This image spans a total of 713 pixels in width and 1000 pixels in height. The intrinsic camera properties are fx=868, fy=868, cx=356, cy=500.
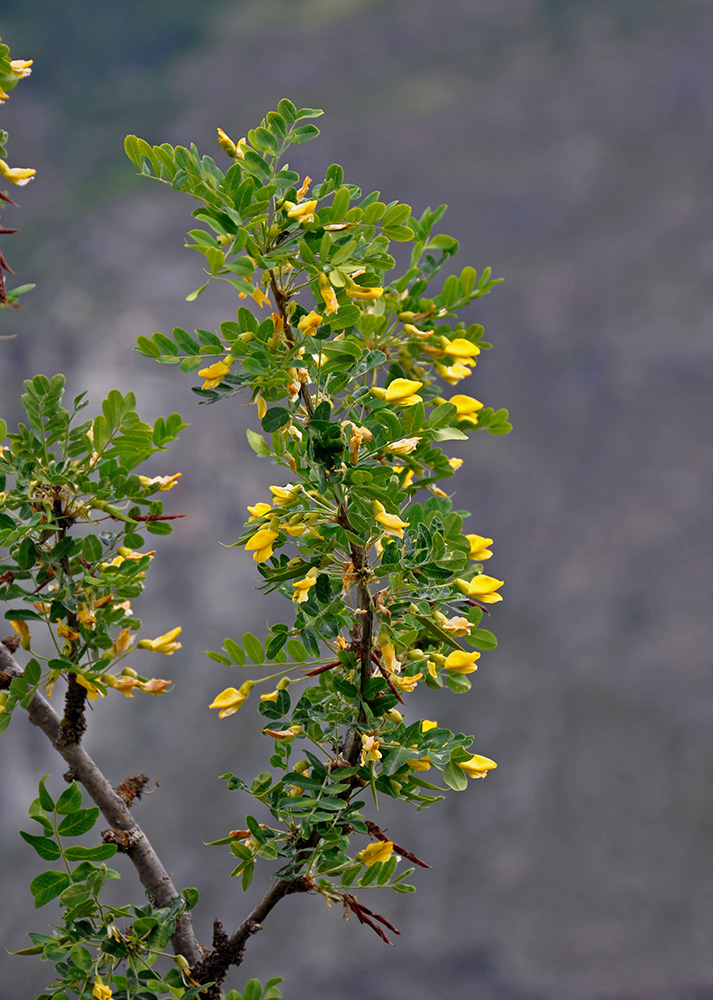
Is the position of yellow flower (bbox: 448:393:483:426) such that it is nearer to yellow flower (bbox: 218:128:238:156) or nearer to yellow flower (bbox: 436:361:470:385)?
yellow flower (bbox: 436:361:470:385)

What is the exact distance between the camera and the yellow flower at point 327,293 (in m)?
0.65

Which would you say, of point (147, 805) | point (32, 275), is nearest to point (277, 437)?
point (147, 805)

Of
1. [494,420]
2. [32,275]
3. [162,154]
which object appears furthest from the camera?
[32,275]

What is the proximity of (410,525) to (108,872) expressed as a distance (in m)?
0.37

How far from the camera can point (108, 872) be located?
0.69 m

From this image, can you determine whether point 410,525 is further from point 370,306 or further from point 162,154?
point 162,154

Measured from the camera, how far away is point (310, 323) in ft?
2.19

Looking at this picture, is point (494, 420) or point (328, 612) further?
point (494, 420)

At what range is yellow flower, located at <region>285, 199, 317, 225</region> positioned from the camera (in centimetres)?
63

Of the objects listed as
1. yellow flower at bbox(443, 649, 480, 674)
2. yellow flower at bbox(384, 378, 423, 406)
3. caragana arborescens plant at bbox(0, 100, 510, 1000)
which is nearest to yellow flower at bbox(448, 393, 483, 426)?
caragana arborescens plant at bbox(0, 100, 510, 1000)

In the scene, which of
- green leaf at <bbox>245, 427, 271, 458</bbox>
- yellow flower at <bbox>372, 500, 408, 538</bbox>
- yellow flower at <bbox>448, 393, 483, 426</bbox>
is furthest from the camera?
yellow flower at <bbox>448, 393, 483, 426</bbox>

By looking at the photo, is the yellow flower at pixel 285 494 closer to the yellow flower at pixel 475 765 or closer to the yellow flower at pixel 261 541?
the yellow flower at pixel 261 541

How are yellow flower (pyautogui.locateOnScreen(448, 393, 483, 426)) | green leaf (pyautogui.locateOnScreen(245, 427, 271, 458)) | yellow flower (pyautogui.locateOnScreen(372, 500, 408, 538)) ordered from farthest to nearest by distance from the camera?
yellow flower (pyautogui.locateOnScreen(448, 393, 483, 426)) → green leaf (pyautogui.locateOnScreen(245, 427, 271, 458)) → yellow flower (pyautogui.locateOnScreen(372, 500, 408, 538))

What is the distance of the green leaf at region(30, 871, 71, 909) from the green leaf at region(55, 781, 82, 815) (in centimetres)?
5
